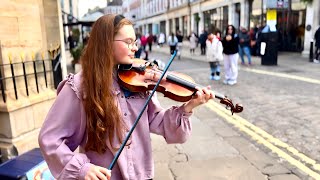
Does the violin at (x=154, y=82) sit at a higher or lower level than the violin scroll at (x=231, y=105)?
higher

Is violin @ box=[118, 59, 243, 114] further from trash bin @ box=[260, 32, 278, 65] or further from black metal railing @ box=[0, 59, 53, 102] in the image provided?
trash bin @ box=[260, 32, 278, 65]

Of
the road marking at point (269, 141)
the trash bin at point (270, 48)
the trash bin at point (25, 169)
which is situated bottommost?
the road marking at point (269, 141)

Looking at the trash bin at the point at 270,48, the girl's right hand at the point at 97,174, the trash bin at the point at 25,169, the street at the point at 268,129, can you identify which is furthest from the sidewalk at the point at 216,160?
the trash bin at the point at 270,48

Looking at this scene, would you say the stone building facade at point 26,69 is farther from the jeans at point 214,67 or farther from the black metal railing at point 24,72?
the jeans at point 214,67

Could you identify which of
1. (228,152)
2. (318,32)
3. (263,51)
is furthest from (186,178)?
(318,32)

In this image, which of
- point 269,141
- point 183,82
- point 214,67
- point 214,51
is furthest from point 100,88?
point 214,67

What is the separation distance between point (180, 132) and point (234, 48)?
784 cm

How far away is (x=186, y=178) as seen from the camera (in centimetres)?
340

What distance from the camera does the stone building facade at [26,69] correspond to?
3.66 metres

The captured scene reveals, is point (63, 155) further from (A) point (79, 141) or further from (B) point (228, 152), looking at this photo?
(B) point (228, 152)

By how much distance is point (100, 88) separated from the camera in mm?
1506

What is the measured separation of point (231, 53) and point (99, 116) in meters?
8.11

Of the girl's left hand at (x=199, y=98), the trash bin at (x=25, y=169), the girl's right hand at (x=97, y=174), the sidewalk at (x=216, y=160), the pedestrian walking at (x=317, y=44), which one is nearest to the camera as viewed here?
the girl's right hand at (x=97, y=174)

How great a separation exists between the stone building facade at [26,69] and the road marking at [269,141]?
310cm
